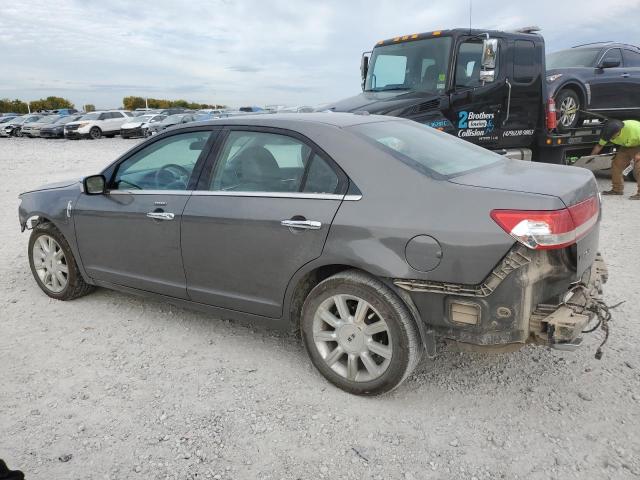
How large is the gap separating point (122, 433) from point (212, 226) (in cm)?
130

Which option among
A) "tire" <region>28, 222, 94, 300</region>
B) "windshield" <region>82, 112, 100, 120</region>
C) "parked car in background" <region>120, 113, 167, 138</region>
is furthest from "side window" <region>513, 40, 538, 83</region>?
"windshield" <region>82, 112, 100, 120</region>

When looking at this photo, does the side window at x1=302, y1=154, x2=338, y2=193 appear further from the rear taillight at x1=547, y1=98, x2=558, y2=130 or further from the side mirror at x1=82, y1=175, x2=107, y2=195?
the rear taillight at x1=547, y1=98, x2=558, y2=130

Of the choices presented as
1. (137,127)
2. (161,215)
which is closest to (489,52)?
(161,215)

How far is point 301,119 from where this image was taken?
3.33m

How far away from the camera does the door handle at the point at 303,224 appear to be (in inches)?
116

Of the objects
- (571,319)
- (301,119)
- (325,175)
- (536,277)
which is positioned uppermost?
(301,119)

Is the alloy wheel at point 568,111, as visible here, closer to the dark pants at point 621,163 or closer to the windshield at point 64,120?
the dark pants at point 621,163

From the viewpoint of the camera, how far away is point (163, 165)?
3.89m

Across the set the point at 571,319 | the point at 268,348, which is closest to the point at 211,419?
the point at 268,348

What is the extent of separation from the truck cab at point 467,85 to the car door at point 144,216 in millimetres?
3775

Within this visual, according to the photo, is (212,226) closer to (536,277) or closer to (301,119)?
(301,119)

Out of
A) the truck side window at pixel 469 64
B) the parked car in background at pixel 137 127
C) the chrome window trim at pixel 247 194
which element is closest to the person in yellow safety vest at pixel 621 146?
the truck side window at pixel 469 64

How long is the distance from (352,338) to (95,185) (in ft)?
7.65

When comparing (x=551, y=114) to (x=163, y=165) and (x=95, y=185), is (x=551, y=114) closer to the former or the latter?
(x=163, y=165)
